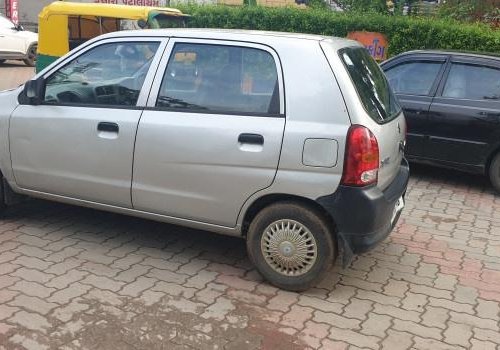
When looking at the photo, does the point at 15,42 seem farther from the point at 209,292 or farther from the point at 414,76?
the point at 209,292

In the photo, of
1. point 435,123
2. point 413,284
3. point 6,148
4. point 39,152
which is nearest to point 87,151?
point 39,152

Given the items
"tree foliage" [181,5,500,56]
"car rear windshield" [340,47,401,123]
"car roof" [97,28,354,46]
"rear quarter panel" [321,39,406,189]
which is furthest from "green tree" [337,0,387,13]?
"rear quarter panel" [321,39,406,189]

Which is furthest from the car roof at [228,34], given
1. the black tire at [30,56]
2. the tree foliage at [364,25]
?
the black tire at [30,56]

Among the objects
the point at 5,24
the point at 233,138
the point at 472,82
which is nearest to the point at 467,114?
the point at 472,82

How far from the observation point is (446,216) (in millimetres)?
5668

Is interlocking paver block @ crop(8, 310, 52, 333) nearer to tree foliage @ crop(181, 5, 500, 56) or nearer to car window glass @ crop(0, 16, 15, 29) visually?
tree foliage @ crop(181, 5, 500, 56)

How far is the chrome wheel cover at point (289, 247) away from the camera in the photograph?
3.74 m

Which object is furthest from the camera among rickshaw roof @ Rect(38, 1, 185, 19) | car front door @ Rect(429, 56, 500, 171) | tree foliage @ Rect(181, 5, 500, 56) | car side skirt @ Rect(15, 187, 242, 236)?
tree foliage @ Rect(181, 5, 500, 56)

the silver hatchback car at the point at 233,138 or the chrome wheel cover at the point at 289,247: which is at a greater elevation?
the silver hatchback car at the point at 233,138

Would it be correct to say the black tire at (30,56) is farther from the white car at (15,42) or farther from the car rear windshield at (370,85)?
the car rear windshield at (370,85)

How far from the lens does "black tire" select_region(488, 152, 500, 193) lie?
6.38 meters

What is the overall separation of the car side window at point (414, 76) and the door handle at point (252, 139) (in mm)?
3681

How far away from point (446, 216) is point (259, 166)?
2.76m

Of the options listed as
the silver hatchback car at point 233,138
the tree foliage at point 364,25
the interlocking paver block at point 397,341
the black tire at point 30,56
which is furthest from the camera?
the black tire at point 30,56
